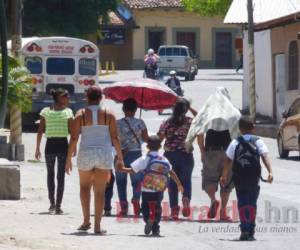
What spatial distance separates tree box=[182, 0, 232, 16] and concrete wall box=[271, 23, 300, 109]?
91.1ft

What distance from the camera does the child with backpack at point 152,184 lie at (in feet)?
48.3

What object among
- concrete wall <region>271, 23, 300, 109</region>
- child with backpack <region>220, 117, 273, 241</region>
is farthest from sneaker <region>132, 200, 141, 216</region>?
concrete wall <region>271, 23, 300, 109</region>

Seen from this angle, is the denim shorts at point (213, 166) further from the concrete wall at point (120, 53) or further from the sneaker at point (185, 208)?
the concrete wall at point (120, 53)

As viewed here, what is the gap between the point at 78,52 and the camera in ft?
117

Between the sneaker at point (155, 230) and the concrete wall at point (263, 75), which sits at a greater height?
the concrete wall at point (263, 75)

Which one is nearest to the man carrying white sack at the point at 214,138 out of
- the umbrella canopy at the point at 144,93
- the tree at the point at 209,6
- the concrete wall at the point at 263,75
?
the umbrella canopy at the point at 144,93

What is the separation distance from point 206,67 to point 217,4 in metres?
10.7

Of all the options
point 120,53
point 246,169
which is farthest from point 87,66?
point 120,53

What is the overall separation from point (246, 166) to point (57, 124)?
12.7 feet

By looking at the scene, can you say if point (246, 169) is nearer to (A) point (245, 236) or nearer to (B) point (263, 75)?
(A) point (245, 236)

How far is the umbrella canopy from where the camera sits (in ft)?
60.2

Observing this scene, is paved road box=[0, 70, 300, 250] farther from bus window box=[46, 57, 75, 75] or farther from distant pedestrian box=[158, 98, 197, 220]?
bus window box=[46, 57, 75, 75]

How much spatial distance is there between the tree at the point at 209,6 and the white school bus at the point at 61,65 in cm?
3387

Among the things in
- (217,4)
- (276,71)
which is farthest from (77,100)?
(217,4)
